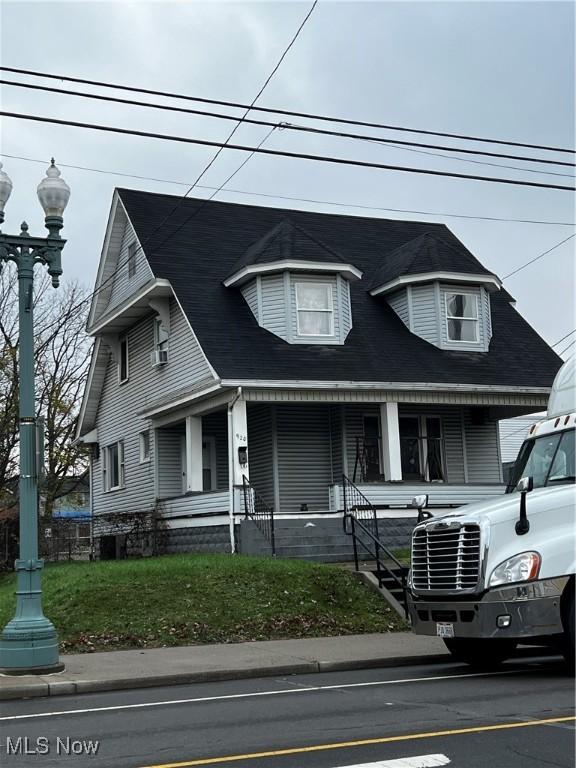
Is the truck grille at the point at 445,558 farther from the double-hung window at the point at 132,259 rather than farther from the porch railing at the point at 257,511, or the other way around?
the double-hung window at the point at 132,259

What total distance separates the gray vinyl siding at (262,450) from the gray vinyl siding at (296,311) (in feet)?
6.76

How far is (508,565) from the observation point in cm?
1074

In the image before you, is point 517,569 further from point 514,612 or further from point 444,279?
point 444,279

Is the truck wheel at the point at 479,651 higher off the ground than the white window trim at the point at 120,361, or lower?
lower

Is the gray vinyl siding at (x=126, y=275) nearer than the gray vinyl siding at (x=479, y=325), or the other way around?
the gray vinyl siding at (x=479, y=325)

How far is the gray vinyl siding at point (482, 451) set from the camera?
92.2 feet

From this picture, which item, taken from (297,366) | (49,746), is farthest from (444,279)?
(49,746)

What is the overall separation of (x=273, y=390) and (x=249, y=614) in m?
7.82

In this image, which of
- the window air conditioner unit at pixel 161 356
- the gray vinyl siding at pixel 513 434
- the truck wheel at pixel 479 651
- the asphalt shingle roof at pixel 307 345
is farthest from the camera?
the gray vinyl siding at pixel 513 434

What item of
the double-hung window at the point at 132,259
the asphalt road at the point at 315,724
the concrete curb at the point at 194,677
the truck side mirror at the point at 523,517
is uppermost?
the double-hung window at the point at 132,259

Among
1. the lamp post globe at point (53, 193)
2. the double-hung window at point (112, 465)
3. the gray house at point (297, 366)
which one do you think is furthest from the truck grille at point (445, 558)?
the double-hung window at point (112, 465)

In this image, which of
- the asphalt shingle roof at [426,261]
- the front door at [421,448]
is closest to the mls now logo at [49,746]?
the front door at [421,448]

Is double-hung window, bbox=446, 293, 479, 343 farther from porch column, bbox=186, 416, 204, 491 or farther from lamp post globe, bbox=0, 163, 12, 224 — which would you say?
lamp post globe, bbox=0, 163, 12, 224

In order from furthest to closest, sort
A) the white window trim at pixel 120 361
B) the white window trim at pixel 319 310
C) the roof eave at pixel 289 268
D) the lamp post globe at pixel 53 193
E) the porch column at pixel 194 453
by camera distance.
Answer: the white window trim at pixel 120 361
the white window trim at pixel 319 310
the roof eave at pixel 289 268
the porch column at pixel 194 453
the lamp post globe at pixel 53 193
